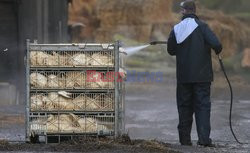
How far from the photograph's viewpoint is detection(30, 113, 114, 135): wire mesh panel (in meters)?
8.75

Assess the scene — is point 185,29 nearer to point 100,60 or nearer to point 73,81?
point 100,60

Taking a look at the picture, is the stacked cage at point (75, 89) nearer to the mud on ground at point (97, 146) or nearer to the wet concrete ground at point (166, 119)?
the mud on ground at point (97, 146)

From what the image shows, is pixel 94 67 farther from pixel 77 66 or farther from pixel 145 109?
pixel 145 109

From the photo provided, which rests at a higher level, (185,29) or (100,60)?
(185,29)

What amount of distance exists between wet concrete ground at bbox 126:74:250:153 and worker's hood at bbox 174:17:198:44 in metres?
1.39

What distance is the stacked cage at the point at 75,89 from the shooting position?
8727mm

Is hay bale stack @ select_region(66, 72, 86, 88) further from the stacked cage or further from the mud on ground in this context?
the mud on ground

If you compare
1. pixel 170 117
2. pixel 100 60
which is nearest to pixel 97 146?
pixel 100 60

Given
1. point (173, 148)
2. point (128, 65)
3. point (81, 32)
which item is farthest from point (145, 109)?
point (81, 32)

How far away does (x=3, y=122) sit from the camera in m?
12.7

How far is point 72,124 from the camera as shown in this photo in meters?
8.81

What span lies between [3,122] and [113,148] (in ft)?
15.9

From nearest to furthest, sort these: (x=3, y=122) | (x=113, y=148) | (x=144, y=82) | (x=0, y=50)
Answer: (x=113, y=148)
(x=3, y=122)
(x=0, y=50)
(x=144, y=82)

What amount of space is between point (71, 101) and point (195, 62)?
1689mm
